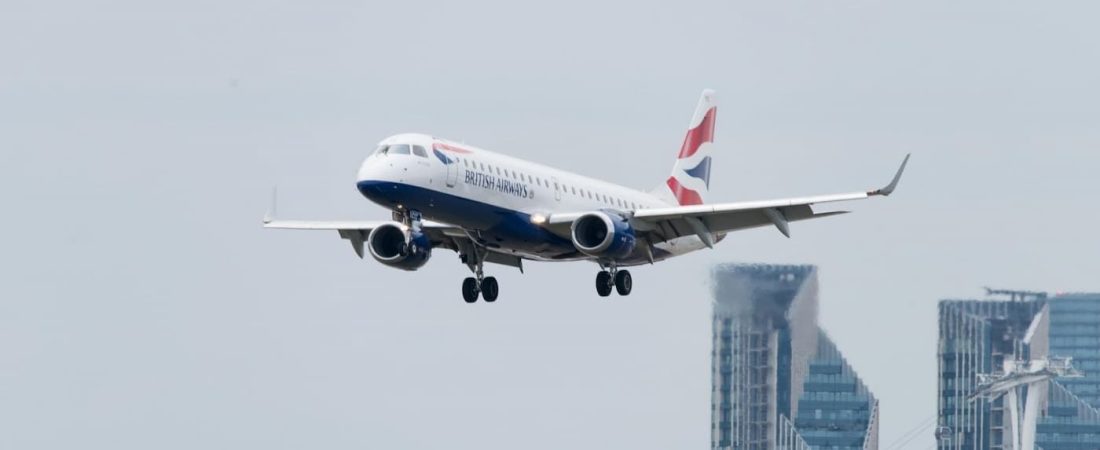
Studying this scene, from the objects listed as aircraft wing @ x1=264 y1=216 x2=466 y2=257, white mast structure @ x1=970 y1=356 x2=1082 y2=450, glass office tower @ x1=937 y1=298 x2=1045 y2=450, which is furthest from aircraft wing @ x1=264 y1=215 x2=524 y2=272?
white mast structure @ x1=970 y1=356 x2=1082 y2=450

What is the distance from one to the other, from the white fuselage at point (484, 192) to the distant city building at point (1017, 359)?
61.8 meters

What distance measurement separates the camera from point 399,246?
66688mm

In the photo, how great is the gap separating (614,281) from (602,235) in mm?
3095

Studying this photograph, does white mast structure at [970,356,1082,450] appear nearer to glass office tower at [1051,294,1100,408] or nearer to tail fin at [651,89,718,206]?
glass office tower at [1051,294,1100,408]

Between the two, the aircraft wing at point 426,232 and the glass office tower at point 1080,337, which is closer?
the aircraft wing at point 426,232

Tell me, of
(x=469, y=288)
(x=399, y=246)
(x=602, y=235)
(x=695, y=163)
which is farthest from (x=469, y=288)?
(x=695, y=163)

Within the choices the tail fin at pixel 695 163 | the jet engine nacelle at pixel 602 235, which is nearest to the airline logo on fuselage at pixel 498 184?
the jet engine nacelle at pixel 602 235

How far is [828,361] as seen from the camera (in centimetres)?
12188

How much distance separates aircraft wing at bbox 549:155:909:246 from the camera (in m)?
65.4

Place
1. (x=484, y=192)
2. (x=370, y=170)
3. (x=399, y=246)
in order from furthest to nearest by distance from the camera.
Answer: (x=399, y=246) < (x=484, y=192) < (x=370, y=170)

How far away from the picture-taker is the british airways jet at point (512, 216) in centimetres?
6272

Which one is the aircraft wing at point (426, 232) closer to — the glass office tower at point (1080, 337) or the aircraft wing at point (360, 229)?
the aircraft wing at point (360, 229)

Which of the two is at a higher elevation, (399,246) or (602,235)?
(602,235)

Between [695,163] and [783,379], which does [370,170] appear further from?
[783,379]
